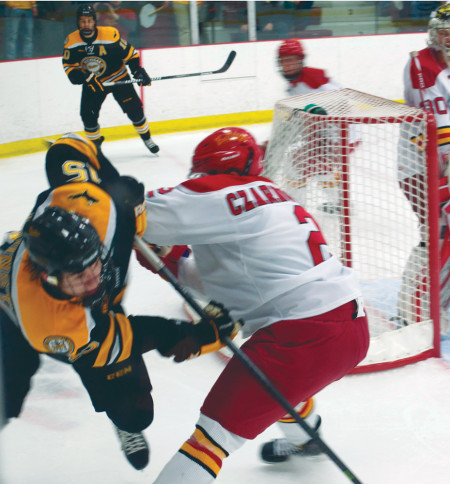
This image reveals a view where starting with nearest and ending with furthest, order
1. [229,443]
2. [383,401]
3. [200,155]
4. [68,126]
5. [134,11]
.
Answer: [229,443]
[200,155]
[383,401]
[68,126]
[134,11]

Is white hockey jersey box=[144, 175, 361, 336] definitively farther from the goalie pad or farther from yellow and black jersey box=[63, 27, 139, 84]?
yellow and black jersey box=[63, 27, 139, 84]

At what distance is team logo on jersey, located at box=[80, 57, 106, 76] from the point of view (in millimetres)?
5430

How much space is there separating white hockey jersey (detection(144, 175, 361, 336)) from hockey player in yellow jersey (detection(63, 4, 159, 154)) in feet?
13.7

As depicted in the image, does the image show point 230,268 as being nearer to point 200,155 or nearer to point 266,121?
point 200,155

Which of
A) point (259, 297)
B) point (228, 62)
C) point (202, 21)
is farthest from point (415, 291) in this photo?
point (202, 21)

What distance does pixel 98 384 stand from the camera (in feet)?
5.28

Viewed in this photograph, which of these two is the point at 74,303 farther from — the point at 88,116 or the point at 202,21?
the point at 202,21

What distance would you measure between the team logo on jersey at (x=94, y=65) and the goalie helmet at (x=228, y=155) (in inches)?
161

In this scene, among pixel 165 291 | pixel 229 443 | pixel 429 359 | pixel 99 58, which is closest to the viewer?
pixel 229 443

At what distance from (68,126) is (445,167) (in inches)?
163

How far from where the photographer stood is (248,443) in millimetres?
1943

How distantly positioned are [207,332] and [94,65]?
436 centimetres

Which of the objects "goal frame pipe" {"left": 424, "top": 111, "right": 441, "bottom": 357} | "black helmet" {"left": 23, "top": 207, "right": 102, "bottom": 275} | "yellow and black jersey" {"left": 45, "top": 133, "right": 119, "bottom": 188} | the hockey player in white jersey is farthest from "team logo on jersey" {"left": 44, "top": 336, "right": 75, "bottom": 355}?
the hockey player in white jersey

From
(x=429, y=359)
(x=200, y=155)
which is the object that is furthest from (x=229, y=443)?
A: (x=429, y=359)
